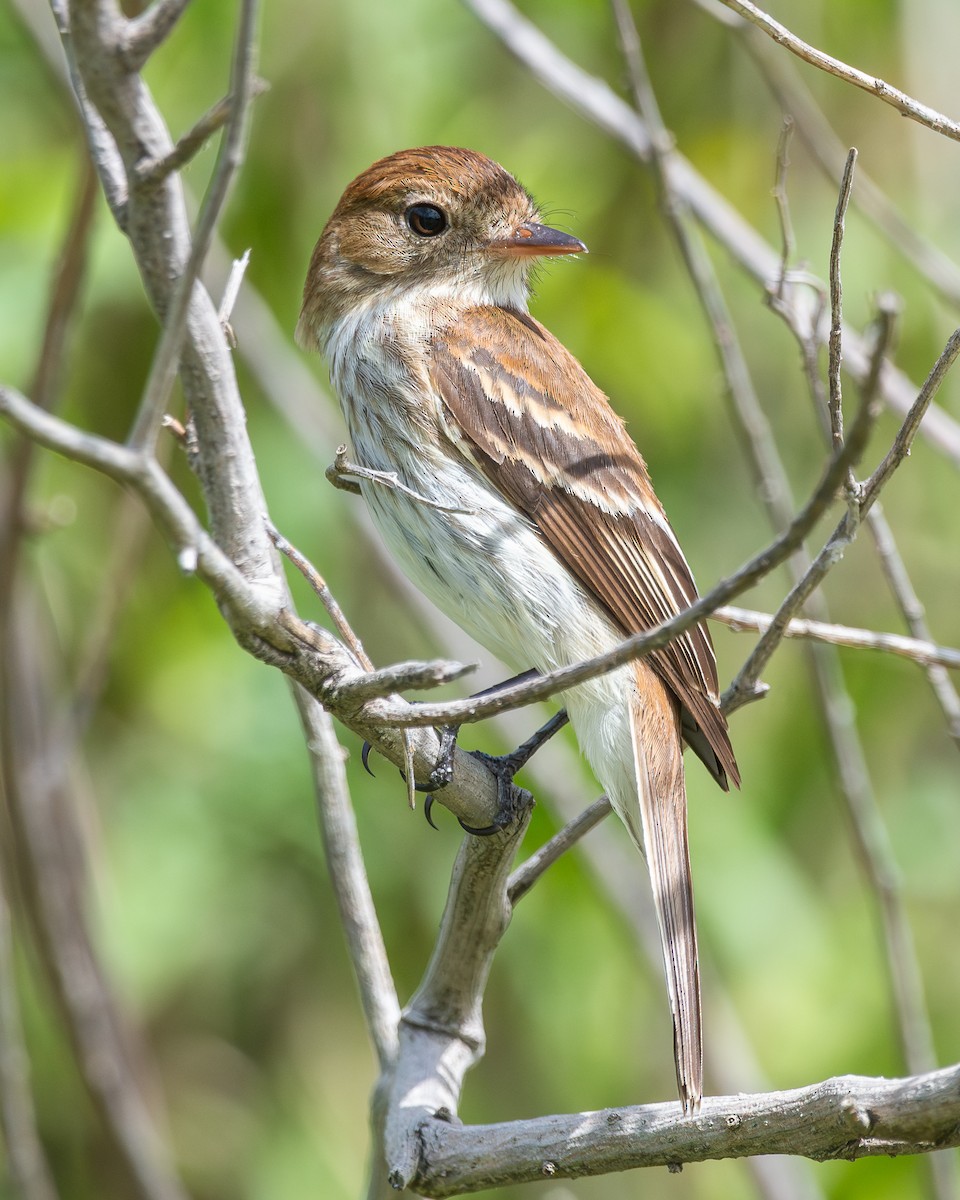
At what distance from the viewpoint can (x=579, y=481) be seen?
2.80m

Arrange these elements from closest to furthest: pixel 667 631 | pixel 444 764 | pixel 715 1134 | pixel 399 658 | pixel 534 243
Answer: pixel 667 631 < pixel 715 1134 < pixel 444 764 < pixel 534 243 < pixel 399 658

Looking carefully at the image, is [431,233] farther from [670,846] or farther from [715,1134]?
[715,1134]

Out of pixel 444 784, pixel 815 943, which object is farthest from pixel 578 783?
pixel 444 784

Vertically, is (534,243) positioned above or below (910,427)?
above

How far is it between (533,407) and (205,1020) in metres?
2.24

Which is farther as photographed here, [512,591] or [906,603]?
[512,591]

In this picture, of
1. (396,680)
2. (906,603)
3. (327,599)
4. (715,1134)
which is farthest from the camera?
(906,603)

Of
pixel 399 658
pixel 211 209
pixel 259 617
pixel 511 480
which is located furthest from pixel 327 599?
pixel 399 658

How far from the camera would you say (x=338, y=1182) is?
3730mm

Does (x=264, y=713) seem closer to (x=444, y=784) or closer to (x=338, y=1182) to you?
(x=338, y=1182)

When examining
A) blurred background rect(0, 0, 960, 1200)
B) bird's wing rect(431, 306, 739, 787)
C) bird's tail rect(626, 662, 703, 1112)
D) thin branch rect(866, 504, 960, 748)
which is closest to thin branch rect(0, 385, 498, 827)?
bird's tail rect(626, 662, 703, 1112)

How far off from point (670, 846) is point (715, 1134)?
94 centimetres

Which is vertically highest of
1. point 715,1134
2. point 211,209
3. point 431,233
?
point 431,233

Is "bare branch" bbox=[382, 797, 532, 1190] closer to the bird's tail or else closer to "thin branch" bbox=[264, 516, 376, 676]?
the bird's tail
